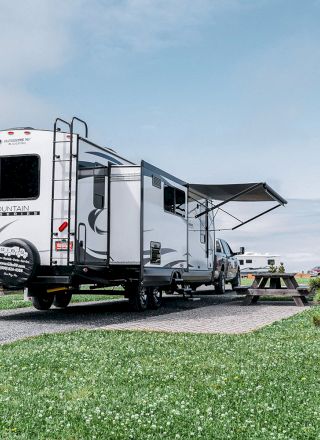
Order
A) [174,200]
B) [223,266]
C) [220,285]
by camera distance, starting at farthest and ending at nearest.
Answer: [223,266] < [220,285] < [174,200]

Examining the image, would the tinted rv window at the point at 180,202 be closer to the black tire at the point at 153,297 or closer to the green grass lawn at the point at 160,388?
the black tire at the point at 153,297

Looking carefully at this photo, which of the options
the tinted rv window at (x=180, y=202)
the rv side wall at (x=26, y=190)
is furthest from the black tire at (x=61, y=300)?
the rv side wall at (x=26, y=190)

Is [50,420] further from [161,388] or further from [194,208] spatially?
[194,208]

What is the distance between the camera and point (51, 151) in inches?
534

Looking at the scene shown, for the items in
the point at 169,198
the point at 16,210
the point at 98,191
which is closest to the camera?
the point at 16,210

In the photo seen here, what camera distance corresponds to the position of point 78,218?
13.4 meters

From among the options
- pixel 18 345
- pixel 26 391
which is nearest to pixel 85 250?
pixel 18 345

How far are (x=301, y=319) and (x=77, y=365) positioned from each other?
6.97m

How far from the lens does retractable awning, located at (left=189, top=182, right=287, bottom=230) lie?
60.5 ft

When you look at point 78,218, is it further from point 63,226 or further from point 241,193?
point 241,193

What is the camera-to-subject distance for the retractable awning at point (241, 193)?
1844 cm

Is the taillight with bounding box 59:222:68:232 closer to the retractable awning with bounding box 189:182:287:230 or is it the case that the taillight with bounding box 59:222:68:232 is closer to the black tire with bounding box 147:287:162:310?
the black tire with bounding box 147:287:162:310

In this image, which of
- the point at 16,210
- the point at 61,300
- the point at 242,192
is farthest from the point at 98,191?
the point at 242,192

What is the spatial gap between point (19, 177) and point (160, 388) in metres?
8.35
